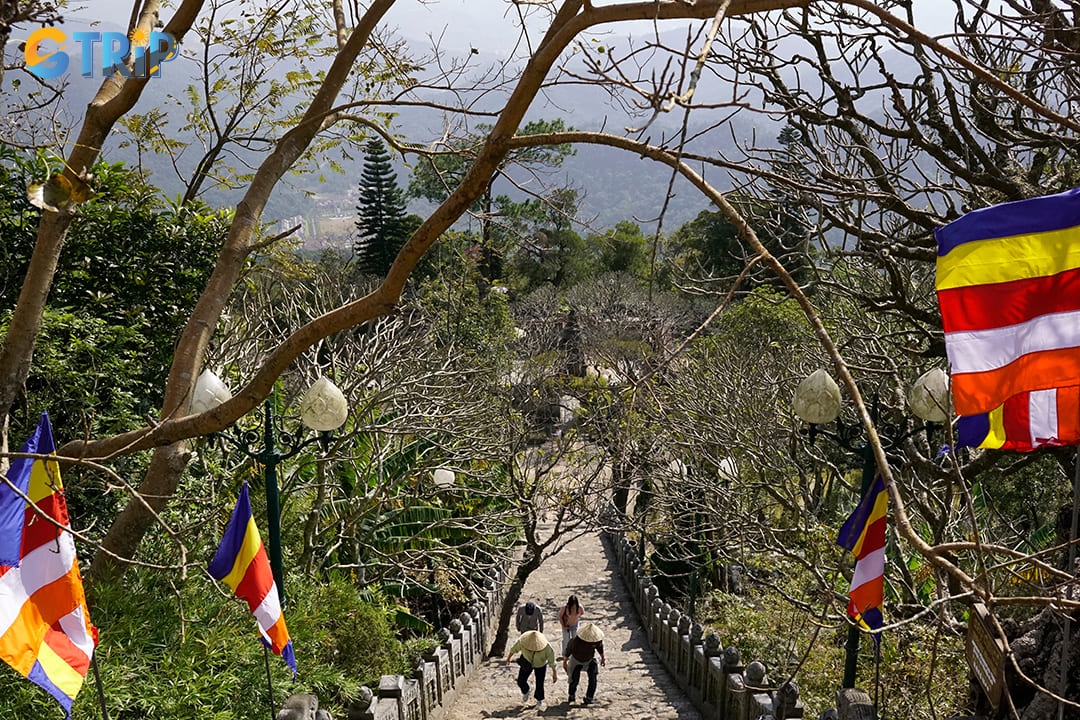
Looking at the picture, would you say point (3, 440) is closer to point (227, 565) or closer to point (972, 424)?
point (227, 565)

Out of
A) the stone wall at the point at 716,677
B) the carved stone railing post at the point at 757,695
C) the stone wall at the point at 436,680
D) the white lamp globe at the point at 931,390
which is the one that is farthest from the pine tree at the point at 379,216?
the white lamp globe at the point at 931,390

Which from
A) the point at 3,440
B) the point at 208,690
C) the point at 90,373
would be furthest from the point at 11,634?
the point at 90,373

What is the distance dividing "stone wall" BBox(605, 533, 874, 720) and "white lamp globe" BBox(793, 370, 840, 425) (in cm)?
180

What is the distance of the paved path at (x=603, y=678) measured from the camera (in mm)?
8953

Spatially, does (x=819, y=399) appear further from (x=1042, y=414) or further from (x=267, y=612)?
(x=267, y=612)

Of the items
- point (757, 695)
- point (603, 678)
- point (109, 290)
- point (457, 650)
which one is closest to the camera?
point (757, 695)

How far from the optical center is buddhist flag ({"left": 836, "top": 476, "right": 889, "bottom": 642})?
513 cm

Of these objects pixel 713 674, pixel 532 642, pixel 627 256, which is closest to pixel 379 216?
pixel 627 256

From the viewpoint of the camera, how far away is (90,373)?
683 centimetres

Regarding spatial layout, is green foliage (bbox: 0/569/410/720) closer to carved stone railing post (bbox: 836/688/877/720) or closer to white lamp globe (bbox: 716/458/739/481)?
carved stone railing post (bbox: 836/688/877/720)

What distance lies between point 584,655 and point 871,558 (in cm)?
465

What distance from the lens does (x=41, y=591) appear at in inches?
162

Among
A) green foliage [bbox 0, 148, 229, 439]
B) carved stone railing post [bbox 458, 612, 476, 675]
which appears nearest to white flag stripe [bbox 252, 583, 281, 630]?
green foliage [bbox 0, 148, 229, 439]

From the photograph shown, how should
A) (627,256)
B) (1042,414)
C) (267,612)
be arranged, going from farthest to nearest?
1. (627,256)
2. (267,612)
3. (1042,414)
